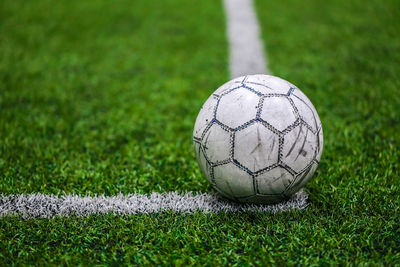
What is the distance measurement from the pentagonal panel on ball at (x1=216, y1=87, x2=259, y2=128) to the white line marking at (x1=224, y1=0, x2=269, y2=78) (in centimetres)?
244

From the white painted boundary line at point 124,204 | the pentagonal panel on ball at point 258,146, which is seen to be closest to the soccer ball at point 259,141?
the pentagonal panel on ball at point 258,146

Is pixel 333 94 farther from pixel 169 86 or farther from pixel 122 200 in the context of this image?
pixel 122 200

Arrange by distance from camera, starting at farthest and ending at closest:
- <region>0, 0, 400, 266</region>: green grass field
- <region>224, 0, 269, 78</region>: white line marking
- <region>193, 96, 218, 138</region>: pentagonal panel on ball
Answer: <region>224, 0, 269, 78</region>: white line marking → <region>193, 96, 218, 138</region>: pentagonal panel on ball → <region>0, 0, 400, 266</region>: green grass field

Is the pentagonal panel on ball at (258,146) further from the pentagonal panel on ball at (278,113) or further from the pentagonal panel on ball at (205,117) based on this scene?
the pentagonal panel on ball at (205,117)

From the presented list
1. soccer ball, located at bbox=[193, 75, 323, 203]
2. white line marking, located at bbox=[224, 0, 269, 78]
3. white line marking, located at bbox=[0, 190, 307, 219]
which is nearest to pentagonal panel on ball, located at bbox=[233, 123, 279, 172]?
soccer ball, located at bbox=[193, 75, 323, 203]

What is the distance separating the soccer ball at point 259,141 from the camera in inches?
93.0

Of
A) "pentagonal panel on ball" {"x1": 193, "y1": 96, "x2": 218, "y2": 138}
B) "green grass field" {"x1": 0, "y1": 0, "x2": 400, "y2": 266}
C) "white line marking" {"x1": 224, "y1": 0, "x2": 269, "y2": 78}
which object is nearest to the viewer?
"green grass field" {"x1": 0, "y1": 0, "x2": 400, "y2": 266}

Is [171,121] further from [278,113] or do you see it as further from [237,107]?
[278,113]

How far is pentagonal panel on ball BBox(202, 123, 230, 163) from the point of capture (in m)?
2.40

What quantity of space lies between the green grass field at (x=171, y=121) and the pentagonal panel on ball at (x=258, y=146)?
39 centimetres

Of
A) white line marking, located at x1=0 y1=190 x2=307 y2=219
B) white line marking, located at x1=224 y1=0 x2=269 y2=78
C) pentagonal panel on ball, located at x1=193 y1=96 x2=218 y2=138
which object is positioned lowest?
white line marking, located at x1=0 y1=190 x2=307 y2=219

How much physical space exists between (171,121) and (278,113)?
5.90 ft

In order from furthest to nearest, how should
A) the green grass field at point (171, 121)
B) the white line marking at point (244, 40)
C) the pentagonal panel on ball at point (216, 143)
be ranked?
1. the white line marking at point (244, 40)
2. the pentagonal panel on ball at point (216, 143)
3. the green grass field at point (171, 121)

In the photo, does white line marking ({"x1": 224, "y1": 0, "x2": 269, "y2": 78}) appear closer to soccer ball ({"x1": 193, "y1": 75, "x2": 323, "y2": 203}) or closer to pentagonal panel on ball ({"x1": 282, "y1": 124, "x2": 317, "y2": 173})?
soccer ball ({"x1": 193, "y1": 75, "x2": 323, "y2": 203})
